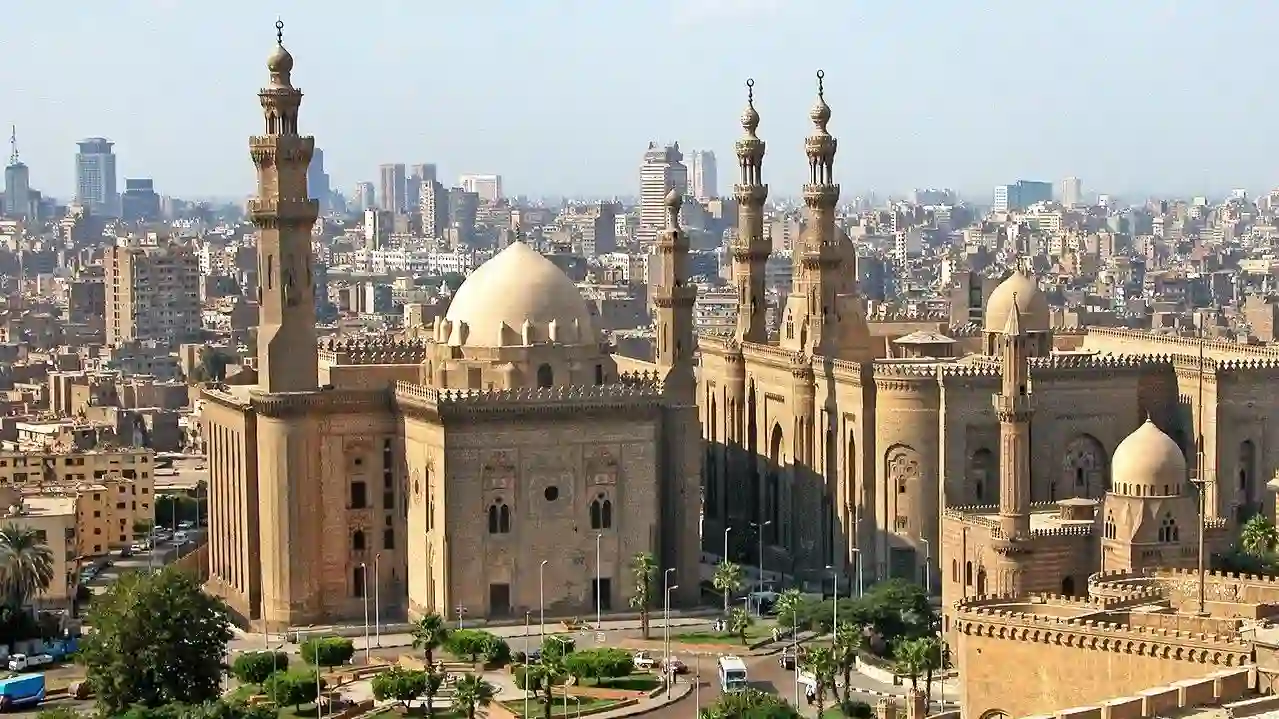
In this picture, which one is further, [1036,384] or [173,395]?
[173,395]

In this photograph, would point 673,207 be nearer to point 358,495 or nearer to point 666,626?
point 358,495

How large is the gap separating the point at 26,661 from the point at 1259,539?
23058 mm

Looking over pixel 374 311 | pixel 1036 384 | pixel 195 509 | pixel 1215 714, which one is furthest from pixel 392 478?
pixel 374 311

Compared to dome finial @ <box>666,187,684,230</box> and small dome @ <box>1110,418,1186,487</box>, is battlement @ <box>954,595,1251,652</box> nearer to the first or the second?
small dome @ <box>1110,418,1186,487</box>

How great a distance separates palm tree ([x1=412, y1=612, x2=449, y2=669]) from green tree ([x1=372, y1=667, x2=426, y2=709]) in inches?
22.0

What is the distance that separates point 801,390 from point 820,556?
11.5 feet

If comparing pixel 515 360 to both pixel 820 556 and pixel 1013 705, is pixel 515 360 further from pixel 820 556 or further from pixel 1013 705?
pixel 1013 705

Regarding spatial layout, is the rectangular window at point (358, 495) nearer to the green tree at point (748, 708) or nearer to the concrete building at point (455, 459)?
the concrete building at point (455, 459)

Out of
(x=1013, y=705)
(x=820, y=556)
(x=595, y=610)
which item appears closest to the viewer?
(x=1013, y=705)

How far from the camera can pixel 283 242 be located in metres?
→ 56.0

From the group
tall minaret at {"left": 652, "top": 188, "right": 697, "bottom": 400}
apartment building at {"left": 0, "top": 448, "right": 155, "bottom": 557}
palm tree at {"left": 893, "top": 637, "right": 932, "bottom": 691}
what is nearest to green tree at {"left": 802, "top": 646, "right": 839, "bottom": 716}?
palm tree at {"left": 893, "top": 637, "right": 932, "bottom": 691}

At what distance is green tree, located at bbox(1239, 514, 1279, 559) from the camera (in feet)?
168

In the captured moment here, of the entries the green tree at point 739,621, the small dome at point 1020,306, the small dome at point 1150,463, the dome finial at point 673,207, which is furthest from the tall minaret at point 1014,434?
the dome finial at point 673,207

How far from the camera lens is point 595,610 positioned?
2192 inches
